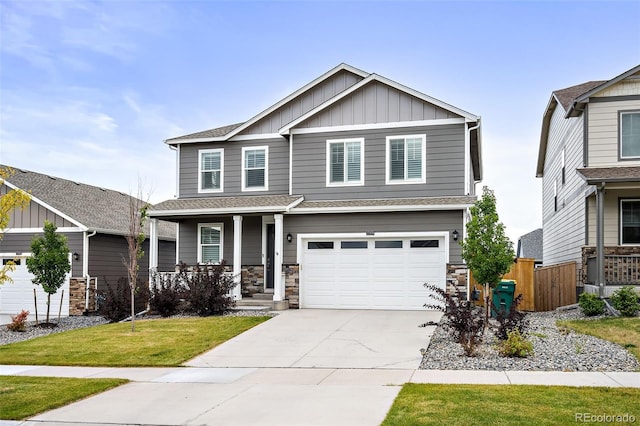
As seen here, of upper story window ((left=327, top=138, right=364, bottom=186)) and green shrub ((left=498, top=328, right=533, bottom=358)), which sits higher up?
upper story window ((left=327, top=138, right=364, bottom=186))

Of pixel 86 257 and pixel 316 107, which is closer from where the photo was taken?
pixel 316 107

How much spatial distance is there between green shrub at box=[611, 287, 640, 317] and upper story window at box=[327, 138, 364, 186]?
25.9ft

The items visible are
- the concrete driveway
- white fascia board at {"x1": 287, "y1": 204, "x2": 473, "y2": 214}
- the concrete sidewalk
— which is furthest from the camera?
white fascia board at {"x1": 287, "y1": 204, "x2": 473, "y2": 214}

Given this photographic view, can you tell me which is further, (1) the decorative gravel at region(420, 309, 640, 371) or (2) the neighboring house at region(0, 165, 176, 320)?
(2) the neighboring house at region(0, 165, 176, 320)

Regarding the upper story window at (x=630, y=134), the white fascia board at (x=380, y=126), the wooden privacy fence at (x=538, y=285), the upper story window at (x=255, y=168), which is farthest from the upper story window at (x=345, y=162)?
the upper story window at (x=630, y=134)

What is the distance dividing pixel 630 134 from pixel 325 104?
8.92 m

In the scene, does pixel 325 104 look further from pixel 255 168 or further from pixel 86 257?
pixel 86 257

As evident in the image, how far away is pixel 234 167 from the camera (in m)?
21.7

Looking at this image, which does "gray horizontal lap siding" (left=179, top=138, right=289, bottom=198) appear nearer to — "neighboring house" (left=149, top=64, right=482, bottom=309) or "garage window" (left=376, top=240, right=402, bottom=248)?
"neighboring house" (left=149, top=64, right=482, bottom=309)

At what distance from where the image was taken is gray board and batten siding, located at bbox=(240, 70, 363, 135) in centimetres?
2152

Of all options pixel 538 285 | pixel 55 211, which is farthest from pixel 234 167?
pixel 538 285

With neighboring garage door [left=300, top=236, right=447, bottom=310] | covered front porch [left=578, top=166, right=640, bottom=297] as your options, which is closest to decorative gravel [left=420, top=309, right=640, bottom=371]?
covered front porch [left=578, top=166, right=640, bottom=297]

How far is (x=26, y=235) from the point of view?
22453 millimetres

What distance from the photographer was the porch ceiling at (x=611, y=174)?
16641mm
